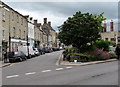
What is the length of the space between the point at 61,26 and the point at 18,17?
15.3 m

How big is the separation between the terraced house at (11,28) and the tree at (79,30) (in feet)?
31.5

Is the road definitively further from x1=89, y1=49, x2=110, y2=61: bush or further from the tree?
the tree

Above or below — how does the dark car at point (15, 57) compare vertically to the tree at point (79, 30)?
below

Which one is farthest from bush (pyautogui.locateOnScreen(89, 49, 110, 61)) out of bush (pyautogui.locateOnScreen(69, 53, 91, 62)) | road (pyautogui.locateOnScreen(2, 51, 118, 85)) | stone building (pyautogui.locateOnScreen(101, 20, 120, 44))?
stone building (pyautogui.locateOnScreen(101, 20, 120, 44))

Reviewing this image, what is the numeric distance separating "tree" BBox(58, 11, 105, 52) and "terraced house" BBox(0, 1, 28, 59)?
31.5 ft

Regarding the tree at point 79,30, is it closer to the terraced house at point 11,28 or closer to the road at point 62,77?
the road at point 62,77

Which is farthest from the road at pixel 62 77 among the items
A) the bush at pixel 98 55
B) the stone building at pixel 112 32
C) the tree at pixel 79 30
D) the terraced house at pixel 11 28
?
the stone building at pixel 112 32

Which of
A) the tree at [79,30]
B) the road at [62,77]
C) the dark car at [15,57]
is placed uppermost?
the tree at [79,30]

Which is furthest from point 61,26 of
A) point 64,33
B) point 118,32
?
point 118,32

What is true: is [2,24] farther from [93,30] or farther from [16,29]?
[93,30]

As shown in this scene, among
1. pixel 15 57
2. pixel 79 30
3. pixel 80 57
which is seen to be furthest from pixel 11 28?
pixel 80 57

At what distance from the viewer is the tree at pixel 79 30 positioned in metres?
23.4

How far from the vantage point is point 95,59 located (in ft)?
73.3

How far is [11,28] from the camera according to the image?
111ft
